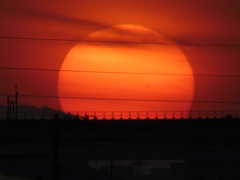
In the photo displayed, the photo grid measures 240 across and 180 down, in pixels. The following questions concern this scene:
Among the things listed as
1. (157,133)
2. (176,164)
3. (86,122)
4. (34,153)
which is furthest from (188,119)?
(176,164)

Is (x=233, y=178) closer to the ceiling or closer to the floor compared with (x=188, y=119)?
closer to the floor

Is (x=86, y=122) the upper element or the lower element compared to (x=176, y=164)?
upper

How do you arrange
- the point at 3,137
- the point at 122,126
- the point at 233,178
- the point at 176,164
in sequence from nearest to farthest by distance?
1. the point at 3,137
2. the point at 122,126
3. the point at 233,178
4. the point at 176,164

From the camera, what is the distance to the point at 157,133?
74.8 m

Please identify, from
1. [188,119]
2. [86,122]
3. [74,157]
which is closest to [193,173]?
[188,119]

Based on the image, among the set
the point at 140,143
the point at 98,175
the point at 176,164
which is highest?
the point at 140,143

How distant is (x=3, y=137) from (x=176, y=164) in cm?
8883

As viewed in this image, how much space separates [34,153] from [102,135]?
8.96m

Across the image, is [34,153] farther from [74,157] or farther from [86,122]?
[86,122]

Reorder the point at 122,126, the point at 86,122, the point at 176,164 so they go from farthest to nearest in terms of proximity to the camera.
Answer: the point at 176,164, the point at 122,126, the point at 86,122

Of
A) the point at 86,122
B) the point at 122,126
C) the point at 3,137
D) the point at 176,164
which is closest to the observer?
the point at 86,122

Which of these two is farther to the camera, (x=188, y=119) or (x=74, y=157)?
(x=188, y=119)

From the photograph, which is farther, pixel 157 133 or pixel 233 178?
pixel 233 178

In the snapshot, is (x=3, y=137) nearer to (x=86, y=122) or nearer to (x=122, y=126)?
(x=122, y=126)
